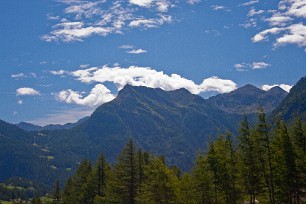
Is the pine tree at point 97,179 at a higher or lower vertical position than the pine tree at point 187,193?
higher

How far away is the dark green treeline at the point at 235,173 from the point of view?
54.2 m

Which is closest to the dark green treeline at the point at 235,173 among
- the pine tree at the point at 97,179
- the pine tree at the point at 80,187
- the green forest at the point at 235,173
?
the green forest at the point at 235,173

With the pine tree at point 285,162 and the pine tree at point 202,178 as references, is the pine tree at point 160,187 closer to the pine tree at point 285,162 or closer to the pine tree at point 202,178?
the pine tree at point 202,178

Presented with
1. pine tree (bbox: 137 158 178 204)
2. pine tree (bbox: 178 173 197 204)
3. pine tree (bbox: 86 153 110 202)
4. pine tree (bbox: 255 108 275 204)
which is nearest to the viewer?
pine tree (bbox: 255 108 275 204)

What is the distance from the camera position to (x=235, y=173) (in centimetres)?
6012

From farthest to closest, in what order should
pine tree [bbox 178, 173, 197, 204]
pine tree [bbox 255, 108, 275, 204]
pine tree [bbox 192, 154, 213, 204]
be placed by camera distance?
pine tree [bbox 178, 173, 197, 204], pine tree [bbox 192, 154, 213, 204], pine tree [bbox 255, 108, 275, 204]

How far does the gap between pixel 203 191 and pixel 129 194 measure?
1682cm

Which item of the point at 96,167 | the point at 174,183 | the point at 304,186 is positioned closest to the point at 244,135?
the point at 304,186

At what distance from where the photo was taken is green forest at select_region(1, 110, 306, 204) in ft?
178

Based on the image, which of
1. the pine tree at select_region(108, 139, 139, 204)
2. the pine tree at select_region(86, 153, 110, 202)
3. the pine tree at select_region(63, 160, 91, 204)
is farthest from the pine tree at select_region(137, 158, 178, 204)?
the pine tree at select_region(63, 160, 91, 204)

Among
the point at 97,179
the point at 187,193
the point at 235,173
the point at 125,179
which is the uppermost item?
the point at 235,173

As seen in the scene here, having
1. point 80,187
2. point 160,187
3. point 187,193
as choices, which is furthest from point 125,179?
point 80,187

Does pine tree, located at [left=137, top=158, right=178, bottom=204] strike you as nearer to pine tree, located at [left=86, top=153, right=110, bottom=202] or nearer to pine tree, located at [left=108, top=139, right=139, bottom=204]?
pine tree, located at [left=108, top=139, right=139, bottom=204]

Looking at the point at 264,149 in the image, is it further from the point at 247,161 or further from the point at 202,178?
the point at 202,178
